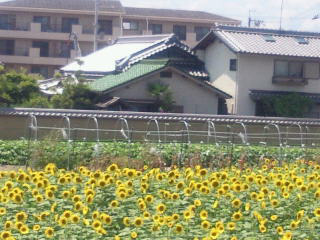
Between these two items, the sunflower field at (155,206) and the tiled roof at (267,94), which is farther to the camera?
the tiled roof at (267,94)

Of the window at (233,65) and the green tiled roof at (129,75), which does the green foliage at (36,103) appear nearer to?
the green tiled roof at (129,75)

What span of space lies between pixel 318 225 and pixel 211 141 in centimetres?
1290

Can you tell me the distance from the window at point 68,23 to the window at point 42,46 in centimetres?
146

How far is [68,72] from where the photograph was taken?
33.0m

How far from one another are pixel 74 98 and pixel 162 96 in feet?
11.8

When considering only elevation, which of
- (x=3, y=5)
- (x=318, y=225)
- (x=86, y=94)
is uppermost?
(x=3, y=5)

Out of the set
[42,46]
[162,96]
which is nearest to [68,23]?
[42,46]

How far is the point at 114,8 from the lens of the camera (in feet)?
155

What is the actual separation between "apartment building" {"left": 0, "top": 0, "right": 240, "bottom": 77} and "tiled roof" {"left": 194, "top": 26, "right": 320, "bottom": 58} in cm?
1334

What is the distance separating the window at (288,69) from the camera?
32000 millimetres

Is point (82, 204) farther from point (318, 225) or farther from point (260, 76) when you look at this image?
point (260, 76)

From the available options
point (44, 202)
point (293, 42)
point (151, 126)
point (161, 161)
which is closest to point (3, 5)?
point (293, 42)

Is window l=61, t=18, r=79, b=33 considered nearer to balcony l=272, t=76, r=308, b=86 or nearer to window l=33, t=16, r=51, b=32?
window l=33, t=16, r=51, b=32

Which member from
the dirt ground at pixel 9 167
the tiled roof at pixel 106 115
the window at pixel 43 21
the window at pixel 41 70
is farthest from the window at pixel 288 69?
the window at pixel 41 70
